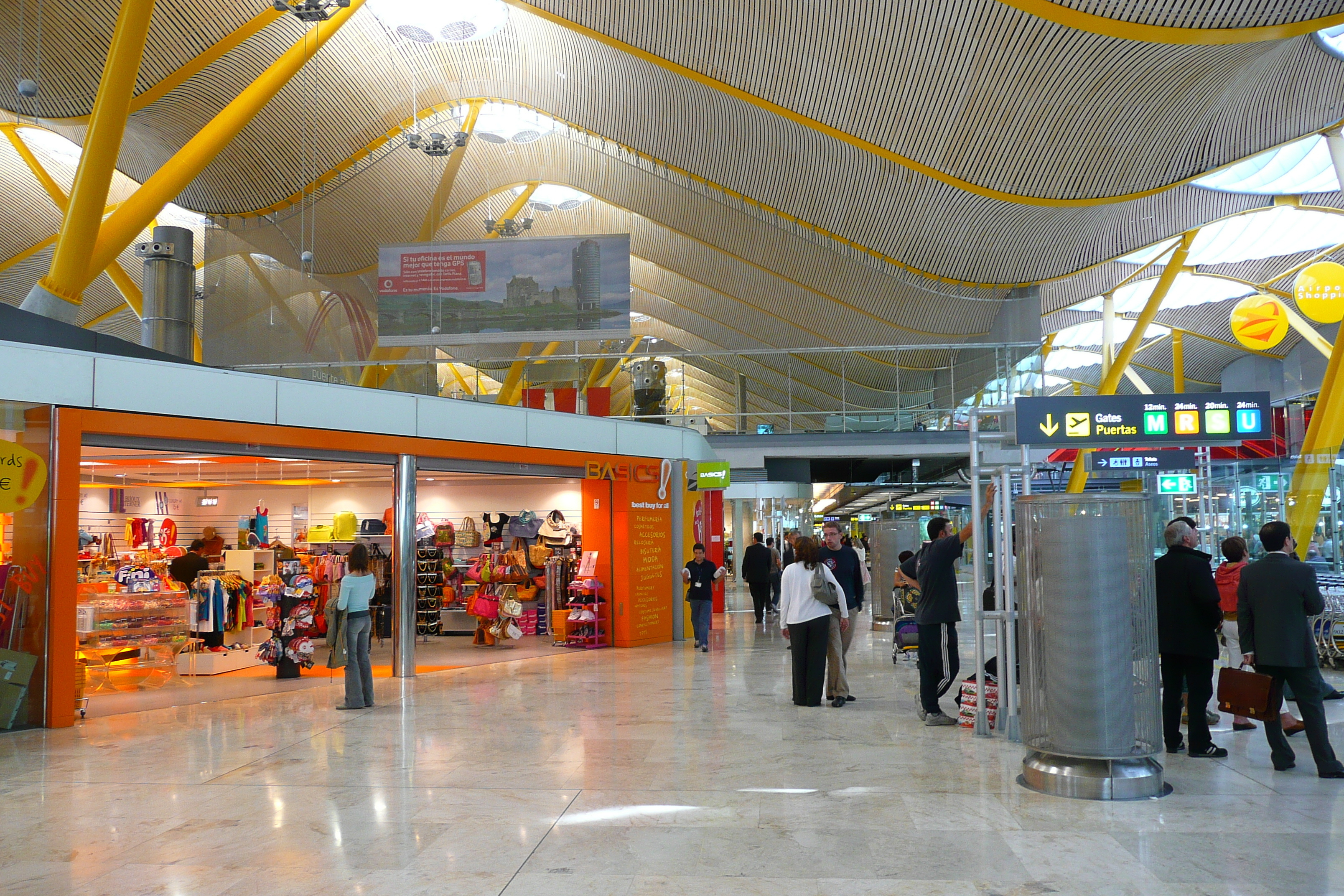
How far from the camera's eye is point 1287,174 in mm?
21828

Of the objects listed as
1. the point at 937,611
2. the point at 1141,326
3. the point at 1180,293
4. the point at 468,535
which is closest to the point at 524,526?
the point at 468,535

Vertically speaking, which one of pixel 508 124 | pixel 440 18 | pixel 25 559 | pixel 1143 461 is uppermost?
pixel 440 18

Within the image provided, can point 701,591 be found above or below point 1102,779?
above

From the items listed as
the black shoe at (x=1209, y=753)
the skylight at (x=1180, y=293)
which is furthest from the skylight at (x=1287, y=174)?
the black shoe at (x=1209, y=753)

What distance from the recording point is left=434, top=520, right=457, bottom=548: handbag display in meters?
14.2

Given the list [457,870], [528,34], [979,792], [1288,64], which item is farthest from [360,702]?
[1288,64]

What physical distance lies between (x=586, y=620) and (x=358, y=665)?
491 centimetres

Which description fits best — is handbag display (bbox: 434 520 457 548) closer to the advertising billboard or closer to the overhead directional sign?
the advertising billboard

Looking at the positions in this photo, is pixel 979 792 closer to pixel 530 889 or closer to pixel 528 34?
pixel 530 889

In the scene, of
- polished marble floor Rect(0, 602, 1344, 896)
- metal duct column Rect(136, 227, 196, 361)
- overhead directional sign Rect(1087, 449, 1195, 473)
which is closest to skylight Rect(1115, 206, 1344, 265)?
overhead directional sign Rect(1087, 449, 1195, 473)

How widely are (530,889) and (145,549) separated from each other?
9304 mm

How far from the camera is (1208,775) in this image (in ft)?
19.8

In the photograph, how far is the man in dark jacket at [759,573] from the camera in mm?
17031

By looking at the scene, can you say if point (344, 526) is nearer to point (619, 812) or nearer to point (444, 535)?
point (444, 535)
